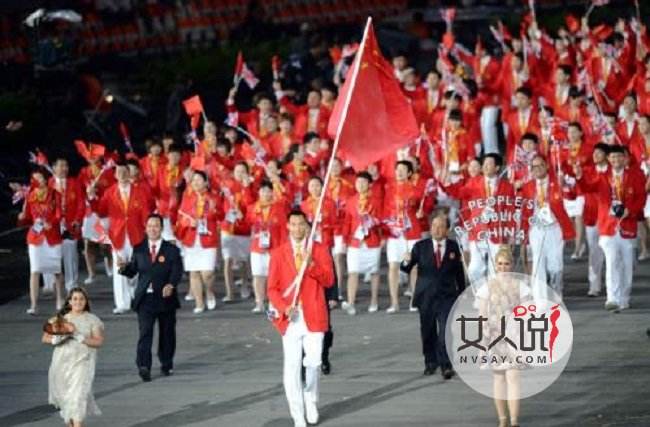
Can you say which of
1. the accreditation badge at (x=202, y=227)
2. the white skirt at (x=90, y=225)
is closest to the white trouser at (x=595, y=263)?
the accreditation badge at (x=202, y=227)

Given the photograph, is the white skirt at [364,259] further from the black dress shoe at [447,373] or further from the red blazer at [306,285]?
the red blazer at [306,285]

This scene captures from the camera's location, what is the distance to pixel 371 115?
20.2 m

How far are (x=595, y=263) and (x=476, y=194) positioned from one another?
169 centimetres

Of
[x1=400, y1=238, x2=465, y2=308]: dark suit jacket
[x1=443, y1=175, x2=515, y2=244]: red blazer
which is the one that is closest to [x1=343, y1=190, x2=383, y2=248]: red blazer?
[x1=443, y1=175, x2=515, y2=244]: red blazer

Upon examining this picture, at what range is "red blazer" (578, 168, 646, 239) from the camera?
2555cm

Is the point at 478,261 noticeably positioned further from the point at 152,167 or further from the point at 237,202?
the point at 152,167

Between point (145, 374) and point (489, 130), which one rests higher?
point (489, 130)

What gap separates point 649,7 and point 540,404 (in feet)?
76.5

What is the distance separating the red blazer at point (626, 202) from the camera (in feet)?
83.8

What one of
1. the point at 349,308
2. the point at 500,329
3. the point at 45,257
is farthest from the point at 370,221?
the point at 500,329

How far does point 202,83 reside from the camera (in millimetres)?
39438

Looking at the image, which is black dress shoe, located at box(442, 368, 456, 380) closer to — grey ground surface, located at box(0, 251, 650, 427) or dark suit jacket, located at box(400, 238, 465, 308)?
grey ground surface, located at box(0, 251, 650, 427)

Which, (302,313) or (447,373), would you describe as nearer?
(302,313)

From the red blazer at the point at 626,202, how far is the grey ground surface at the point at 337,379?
0.86 metres
